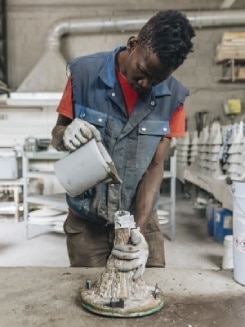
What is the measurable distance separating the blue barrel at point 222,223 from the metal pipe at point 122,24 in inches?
99.2

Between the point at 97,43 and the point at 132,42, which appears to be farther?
the point at 97,43

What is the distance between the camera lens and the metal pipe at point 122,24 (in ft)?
15.2

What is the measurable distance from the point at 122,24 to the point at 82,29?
0.55 m

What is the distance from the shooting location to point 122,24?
4.76m

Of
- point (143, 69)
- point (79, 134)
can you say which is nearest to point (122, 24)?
point (143, 69)

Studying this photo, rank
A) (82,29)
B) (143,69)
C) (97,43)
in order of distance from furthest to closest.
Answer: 1. (97,43)
2. (82,29)
3. (143,69)

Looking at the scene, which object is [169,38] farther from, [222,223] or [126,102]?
[222,223]

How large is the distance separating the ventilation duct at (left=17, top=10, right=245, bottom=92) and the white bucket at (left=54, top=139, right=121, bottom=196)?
374 cm

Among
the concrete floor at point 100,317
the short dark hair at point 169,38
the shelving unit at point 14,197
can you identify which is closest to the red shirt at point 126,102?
the short dark hair at point 169,38

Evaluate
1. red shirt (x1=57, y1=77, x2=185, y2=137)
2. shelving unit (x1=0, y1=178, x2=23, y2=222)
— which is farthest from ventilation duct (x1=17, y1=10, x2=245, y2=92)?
red shirt (x1=57, y1=77, x2=185, y2=137)

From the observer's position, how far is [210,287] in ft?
3.38

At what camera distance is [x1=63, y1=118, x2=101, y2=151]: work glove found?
0.93 m

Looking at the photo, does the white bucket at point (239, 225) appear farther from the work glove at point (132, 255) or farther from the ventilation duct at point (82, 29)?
the ventilation duct at point (82, 29)

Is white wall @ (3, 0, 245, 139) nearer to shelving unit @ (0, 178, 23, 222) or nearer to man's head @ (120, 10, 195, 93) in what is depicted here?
shelving unit @ (0, 178, 23, 222)
